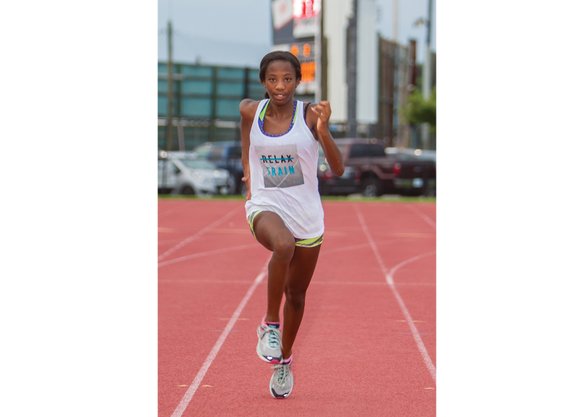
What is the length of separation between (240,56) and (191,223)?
38421mm

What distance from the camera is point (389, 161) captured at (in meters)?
30.9

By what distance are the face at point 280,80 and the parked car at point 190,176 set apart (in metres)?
24.5

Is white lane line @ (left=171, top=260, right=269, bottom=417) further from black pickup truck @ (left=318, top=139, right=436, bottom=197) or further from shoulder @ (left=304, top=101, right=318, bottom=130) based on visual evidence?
black pickup truck @ (left=318, top=139, right=436, bottom=197)

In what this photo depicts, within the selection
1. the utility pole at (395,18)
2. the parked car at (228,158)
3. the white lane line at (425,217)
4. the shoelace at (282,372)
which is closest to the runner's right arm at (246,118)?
the shoelace at (282,372)

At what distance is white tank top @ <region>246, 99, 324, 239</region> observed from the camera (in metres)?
6.14

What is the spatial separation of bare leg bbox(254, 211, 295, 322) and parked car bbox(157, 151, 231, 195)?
80.0ft

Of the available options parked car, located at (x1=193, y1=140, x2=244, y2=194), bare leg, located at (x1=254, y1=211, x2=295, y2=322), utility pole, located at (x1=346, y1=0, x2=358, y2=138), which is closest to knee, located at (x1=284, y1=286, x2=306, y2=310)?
bare leg, located at (x1=254, y1=211, x2=295, y2=322)

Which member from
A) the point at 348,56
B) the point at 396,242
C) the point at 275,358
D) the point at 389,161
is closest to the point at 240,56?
the point at 348,56

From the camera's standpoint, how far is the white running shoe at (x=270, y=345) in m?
6.25

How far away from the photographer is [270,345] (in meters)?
6.26

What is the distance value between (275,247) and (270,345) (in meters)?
0.57
